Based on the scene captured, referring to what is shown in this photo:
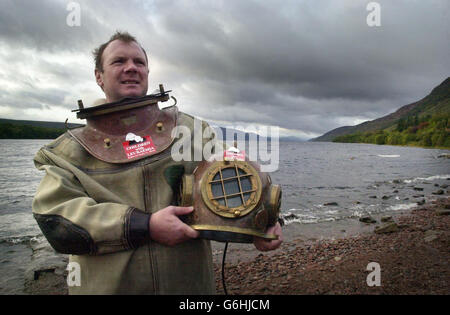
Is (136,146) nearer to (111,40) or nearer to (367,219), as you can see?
(111,40)

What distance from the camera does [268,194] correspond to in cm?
239

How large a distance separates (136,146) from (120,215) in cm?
73

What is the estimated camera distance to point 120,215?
2.07 meters

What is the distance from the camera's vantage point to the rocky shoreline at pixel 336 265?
17.7 feet

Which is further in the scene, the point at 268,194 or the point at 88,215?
the point at 268,194

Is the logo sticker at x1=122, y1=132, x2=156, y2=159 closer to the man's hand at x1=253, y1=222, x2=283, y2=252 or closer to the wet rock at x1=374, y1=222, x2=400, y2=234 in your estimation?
the man's hand at x1=253, y1=222, x2=283, y2=252

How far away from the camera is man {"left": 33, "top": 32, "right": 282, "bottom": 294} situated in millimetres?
2033

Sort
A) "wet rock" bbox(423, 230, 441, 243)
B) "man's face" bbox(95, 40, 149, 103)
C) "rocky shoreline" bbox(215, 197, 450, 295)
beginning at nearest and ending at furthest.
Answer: "man's face" bbox(95, 40, 149, 103)
"rocky shoreline" bbox(215, 197, 450, 295)
"wet rock" bbox(423, 230, 441, 243)

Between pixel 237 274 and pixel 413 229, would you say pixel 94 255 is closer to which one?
pixel 237 274

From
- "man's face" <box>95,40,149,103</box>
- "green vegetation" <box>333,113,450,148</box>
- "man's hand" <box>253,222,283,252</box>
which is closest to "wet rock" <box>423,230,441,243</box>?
"man's hand" <box>253,222,283,252</box>

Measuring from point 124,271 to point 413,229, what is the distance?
10502mm

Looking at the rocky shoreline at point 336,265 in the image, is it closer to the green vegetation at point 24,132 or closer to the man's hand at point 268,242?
the man's hand at point 268,242

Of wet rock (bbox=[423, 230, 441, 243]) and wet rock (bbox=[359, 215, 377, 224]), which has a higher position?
wet rock (bbox=[423, 230, 441, 243])


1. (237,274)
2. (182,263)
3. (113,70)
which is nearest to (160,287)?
(182,263)
